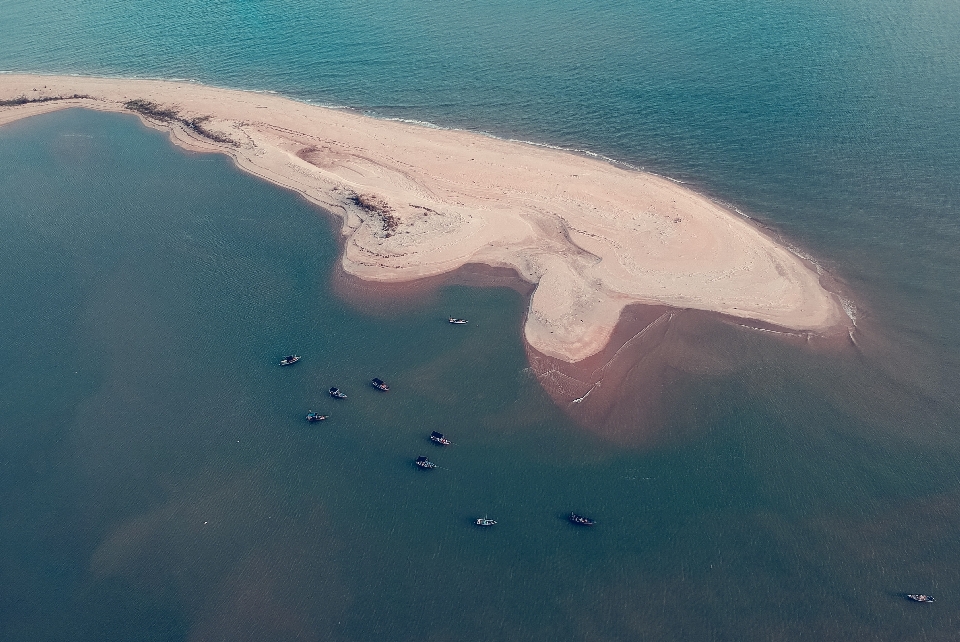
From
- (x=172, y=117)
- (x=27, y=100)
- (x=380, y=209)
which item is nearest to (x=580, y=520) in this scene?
(x=380, y=209)

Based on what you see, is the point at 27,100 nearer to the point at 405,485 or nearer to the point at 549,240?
the point at 549,240

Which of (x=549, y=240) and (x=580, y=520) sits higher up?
(x=549, y=240)

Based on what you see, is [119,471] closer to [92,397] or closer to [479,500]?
[92,397]

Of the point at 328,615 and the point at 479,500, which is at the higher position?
the point at 479,500

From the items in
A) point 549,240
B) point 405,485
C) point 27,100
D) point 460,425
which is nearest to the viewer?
point 405,485

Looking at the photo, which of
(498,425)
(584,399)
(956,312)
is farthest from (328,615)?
(956,312)

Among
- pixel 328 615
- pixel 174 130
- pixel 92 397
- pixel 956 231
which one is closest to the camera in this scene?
pixel 328 615

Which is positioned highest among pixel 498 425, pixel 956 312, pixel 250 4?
pixel 250 4
